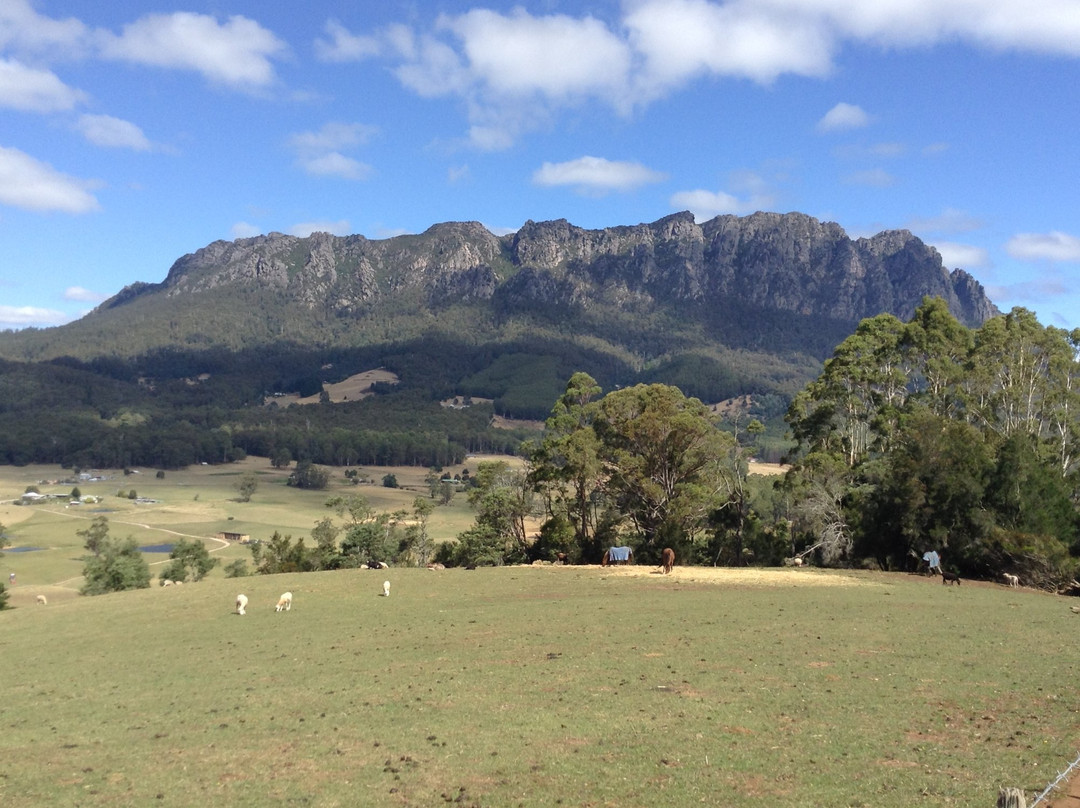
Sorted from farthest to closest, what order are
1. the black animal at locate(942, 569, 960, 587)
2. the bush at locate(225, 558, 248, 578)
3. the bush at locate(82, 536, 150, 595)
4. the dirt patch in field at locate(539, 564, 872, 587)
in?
the bush at locate(225, 558, 248, 578) < the bush at locate(82, 536, 150, 595) < the black animal at locate(942, 569, 960, 587) < the dirt patch in field at locate(539, 564, 872, 587)

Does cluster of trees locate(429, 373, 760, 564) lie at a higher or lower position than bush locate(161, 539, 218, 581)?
higher

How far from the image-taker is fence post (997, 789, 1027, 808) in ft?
27.5

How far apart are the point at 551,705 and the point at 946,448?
35925 mm

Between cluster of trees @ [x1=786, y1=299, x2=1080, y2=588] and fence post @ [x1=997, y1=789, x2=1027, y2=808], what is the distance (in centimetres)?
3483

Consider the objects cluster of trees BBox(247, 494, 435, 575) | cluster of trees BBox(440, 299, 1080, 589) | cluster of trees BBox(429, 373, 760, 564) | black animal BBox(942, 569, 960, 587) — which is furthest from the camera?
cluster of trees BBox(247, 494, 435, 575)

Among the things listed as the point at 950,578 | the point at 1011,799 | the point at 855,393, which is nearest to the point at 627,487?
the point at 855,393

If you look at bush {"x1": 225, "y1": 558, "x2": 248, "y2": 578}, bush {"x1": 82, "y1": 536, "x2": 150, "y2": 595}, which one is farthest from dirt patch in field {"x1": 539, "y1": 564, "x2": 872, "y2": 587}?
bush {"x1": 225, "y1": 558, "x2": 248, "y2": 578}

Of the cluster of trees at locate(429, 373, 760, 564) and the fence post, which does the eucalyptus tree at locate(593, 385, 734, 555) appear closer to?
the cluster of trees at locate(429, 373, 760, 564)

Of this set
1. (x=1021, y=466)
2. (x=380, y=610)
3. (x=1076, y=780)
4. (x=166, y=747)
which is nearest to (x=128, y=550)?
(x=380, y=610)

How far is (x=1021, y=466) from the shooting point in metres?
42.3

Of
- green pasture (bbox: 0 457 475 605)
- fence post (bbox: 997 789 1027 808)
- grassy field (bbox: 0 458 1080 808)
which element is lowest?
green pasture (bbox: 0 457 475 605)

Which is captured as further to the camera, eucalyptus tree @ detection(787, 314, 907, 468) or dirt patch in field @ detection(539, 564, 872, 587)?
eucalyptus tree @ detection(787, 314, 907, 468)

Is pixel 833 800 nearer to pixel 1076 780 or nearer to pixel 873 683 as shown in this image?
pixel 1076 780

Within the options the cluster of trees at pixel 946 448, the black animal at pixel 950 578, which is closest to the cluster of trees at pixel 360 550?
the cluster of trees at pixel 946 448
